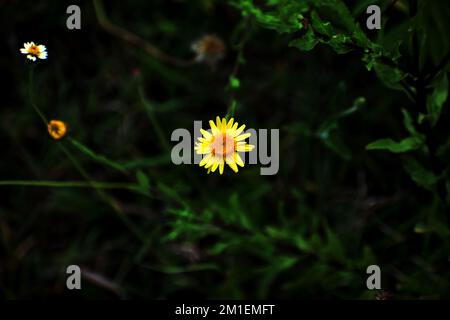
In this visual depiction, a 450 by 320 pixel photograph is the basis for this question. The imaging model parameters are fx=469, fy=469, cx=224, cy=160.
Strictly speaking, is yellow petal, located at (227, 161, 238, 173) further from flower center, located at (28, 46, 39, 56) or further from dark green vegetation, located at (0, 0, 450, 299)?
flower center, located at (28, 46, 39, 56)

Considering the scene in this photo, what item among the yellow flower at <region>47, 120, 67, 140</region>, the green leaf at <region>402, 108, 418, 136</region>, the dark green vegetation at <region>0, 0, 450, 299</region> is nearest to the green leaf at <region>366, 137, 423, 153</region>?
the green leaf at <region>402, 108, 418, 136</region>

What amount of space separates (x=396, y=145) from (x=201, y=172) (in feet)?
3.31

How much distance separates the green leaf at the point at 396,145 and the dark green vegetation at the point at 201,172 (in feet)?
0.98

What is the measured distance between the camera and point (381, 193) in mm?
1858

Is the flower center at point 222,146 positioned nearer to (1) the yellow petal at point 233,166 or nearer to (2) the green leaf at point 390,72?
(1) the yellow petal at point 233,166

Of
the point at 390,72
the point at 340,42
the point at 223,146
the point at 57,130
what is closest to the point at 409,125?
the point at 390,72

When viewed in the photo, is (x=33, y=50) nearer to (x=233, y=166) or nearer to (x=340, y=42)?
(x=233, y=166)

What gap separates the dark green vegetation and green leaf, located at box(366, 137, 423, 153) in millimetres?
298

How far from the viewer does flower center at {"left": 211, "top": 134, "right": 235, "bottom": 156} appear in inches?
44.8

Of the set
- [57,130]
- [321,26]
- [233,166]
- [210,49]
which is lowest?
[233,166]

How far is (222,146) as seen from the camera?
1142 mm
